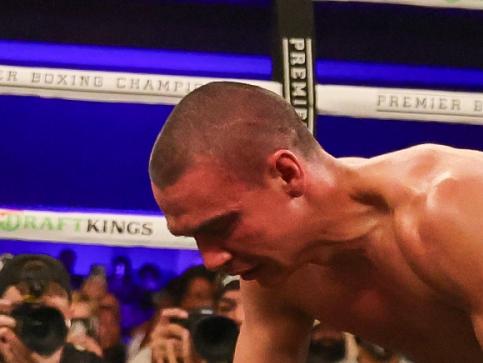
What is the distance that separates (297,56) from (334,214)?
99cm

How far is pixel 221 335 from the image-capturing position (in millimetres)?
Answer: 1750

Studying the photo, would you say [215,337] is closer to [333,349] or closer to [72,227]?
[333,349]

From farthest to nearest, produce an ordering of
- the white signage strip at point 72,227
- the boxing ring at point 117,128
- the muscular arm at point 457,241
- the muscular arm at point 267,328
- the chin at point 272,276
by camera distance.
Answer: the boxing ring at point 117,128 < the white signage strip at point 72,227 < the muscular arm at point 267,328 < the chin at point 272,276 < the muscular arm at point 457,241

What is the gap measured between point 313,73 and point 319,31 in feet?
3.29

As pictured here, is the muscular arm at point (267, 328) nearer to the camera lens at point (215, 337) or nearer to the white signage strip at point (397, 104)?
the camera lens at point (215, 337)

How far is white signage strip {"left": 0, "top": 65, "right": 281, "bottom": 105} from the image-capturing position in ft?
6.27

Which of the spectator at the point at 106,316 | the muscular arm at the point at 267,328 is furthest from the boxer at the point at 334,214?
the spectator at the point at 106,316

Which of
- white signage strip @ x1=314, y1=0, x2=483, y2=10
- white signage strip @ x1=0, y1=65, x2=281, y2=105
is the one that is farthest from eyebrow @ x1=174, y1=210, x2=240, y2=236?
white signage strip @ x1=314, y1=0, x2=483, y2=10

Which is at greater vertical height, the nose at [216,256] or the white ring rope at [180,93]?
the white ring rope at [180,93]

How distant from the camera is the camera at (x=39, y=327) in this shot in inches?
68.4

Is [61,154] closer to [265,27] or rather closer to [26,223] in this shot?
[265,27]

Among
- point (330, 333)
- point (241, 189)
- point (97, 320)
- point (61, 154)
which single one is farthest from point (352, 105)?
point (61, 154)

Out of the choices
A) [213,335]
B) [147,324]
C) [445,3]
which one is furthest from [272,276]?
[445,3]

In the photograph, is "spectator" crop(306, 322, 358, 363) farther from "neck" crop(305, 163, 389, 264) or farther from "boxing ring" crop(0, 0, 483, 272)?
"boxing ring" crop(0, 0, 483, 272)
